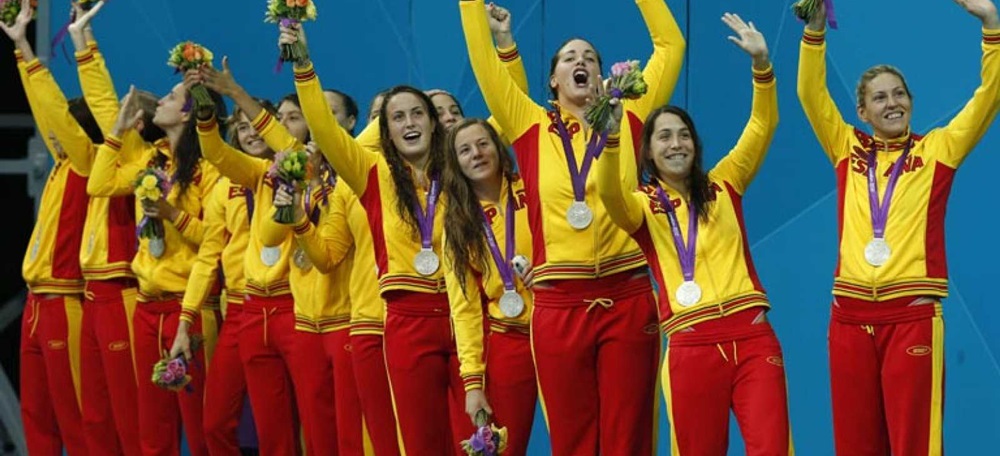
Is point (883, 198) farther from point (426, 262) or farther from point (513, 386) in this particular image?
point (426, 262)

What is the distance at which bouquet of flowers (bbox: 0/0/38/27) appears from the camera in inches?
374

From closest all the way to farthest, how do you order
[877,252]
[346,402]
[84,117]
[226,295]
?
[877,252], [346,402], [226,295], [84,117]

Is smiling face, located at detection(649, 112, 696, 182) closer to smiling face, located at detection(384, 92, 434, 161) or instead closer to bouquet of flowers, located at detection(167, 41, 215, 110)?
smiling face, located at detection(384, 92, 434, 161)

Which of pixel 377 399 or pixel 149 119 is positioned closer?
pixel 377 399

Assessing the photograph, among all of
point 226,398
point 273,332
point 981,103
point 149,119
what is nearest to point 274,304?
point 273,332

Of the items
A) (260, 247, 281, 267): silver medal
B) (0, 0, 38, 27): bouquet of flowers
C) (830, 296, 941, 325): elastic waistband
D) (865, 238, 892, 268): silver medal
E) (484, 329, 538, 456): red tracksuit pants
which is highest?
(0, 0, 38, 27): bouquet of flowers

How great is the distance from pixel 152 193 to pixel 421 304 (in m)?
1.78

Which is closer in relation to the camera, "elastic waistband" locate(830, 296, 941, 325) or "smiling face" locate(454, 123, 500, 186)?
"elastic waistband" locate(830, 296, 941, 325)

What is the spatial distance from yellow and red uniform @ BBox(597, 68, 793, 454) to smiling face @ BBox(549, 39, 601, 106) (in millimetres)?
504

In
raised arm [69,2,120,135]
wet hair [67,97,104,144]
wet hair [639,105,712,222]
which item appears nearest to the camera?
wet hair [639,105,712,222]

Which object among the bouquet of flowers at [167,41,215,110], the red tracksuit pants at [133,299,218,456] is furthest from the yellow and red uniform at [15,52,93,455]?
the bouquet of flowers at [167,41,215,110]

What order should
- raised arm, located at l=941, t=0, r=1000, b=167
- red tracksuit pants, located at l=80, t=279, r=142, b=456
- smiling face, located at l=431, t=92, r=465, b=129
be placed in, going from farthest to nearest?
red tracksuit pants, located at l=80, t=279, r=142, b=456
smiling face, located at l=431, t=92, r=465, b=129
raised arm, located at l=941, t=0, r=1000, b=167

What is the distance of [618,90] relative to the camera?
619 cm

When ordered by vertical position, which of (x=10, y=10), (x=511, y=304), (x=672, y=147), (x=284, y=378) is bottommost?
(x=284, y=378)
